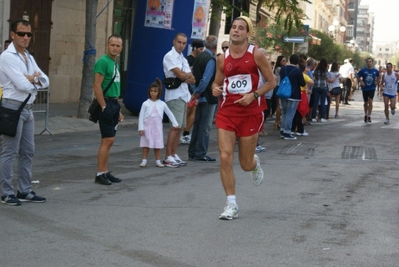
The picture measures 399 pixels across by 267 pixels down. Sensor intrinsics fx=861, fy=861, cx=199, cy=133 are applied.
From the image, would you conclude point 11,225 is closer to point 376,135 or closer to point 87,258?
point 87,258

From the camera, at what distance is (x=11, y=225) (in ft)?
23.7

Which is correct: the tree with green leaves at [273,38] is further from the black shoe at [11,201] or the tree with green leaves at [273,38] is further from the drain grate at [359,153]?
the black shoe at [11,201]

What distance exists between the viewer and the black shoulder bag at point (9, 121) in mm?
8117

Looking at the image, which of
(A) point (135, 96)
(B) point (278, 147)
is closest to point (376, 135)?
(B) point (278, 147)

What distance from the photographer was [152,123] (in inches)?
464

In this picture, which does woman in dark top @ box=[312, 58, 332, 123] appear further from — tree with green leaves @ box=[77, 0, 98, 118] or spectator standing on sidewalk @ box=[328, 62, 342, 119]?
tree with green leaves @ box=[77, 0, 98, 118]

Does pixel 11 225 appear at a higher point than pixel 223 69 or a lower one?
lower

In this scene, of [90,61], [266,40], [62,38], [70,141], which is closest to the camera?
[70,141]

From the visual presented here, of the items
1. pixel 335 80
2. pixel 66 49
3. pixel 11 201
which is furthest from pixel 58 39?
pixel 11 201

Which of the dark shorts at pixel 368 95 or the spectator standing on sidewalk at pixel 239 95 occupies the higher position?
the spectator standing on sidewalk at pixel 239 95

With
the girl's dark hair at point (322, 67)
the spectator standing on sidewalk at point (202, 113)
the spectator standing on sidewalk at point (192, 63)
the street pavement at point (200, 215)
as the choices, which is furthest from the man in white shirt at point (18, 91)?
the girl's dark hair at point (322, 67)

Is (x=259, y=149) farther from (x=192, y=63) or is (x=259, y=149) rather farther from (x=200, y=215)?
(x=200, y=215)

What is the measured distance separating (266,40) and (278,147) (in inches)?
1200

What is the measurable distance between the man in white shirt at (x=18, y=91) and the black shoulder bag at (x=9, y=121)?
59mm
